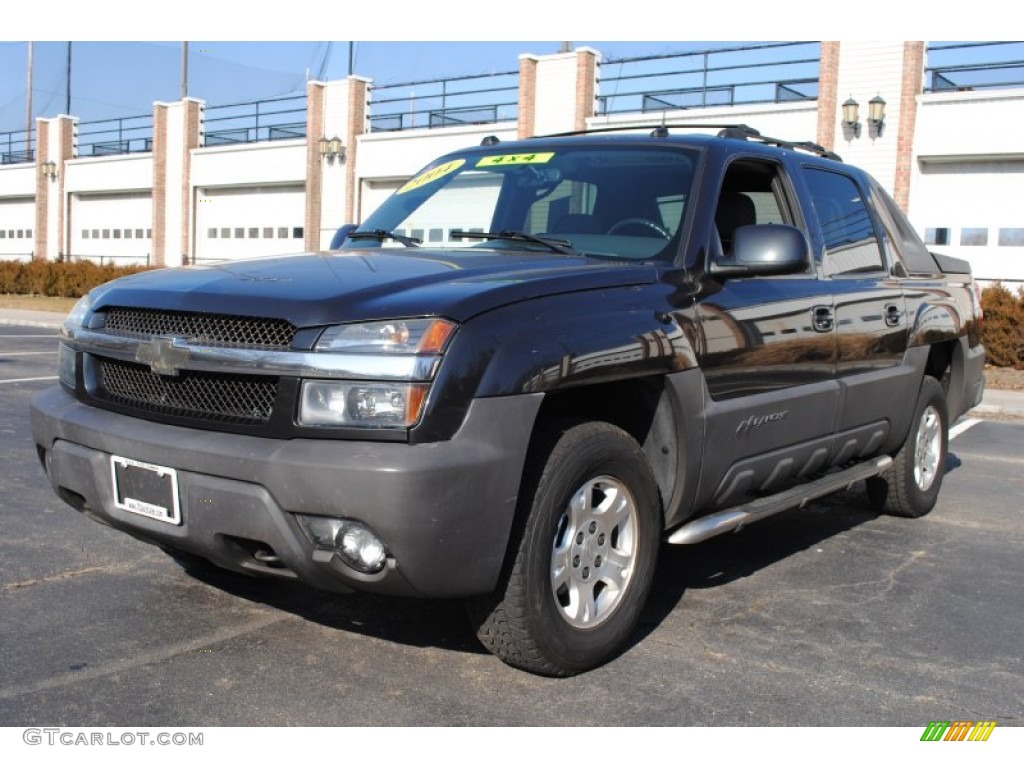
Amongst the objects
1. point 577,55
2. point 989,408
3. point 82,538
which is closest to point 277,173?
point 577,55

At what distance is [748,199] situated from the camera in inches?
195

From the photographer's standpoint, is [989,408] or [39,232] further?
[39,232]

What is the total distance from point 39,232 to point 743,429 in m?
47.5

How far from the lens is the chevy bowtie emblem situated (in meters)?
3.48

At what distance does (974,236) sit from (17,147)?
42894 mm

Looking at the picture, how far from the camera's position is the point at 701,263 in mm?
4277

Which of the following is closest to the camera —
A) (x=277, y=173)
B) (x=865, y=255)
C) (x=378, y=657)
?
(x=378, y=657)

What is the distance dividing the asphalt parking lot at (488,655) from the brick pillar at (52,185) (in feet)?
144

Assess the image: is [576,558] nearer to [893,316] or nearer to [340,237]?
[340,237]

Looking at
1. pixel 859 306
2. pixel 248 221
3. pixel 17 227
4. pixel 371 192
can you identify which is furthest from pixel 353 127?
pixel 859 306

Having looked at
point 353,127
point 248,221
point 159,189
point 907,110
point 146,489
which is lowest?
point 146,489

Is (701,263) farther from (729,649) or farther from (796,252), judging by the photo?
Answer: (729,649)

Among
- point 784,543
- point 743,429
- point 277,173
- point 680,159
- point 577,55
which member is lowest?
point 784,543

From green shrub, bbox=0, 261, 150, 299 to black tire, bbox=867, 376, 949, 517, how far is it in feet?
95.8
